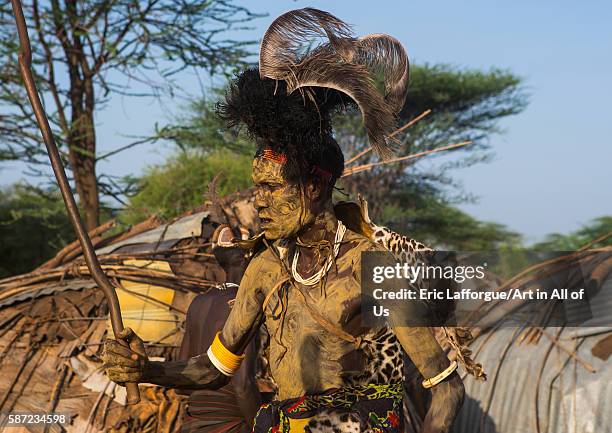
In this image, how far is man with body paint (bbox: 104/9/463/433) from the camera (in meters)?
3.46

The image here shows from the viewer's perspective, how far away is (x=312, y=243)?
3.65 metres

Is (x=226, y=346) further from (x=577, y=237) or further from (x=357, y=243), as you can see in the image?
(x=577, y=237)

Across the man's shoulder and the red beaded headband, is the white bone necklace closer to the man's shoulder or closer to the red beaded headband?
the man's shoulder

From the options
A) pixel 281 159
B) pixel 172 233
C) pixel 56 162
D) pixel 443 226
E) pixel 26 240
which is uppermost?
pixel 443 226

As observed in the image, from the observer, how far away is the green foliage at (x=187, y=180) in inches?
778

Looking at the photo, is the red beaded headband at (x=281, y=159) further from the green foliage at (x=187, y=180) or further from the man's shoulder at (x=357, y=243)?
the green foliage at (x=187, y=180)

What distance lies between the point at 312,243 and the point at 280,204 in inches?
7.9

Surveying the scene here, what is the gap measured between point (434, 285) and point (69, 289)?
2.95 metres

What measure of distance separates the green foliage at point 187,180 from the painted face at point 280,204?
15.4 metres

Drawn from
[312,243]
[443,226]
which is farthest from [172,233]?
[443,226]

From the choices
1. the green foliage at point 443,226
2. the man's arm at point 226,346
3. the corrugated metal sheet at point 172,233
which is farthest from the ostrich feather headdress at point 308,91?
the green foliage at point 443,226

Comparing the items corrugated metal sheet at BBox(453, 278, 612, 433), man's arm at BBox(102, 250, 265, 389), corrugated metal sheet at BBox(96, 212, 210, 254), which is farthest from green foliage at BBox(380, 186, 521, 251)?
man's arm at BBox(102, 250, 265, 389)

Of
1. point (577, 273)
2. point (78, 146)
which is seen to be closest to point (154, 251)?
point (577, 273)

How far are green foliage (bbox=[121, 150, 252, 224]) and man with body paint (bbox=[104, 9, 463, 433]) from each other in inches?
605
